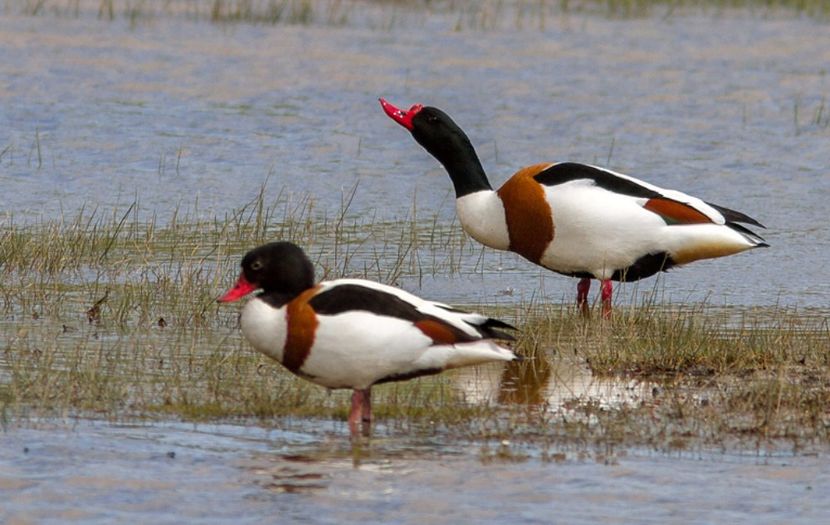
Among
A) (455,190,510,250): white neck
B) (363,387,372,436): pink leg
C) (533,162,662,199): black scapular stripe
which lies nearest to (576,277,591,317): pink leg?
(455,190,510,250): white neck

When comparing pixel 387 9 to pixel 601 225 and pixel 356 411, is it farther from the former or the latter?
pixel 356 411

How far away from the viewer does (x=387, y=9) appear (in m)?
24.9

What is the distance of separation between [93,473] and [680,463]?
7.28 ft

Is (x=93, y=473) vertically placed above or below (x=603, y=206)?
below

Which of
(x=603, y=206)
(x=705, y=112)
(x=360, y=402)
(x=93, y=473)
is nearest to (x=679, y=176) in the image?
(x=705, y=112)

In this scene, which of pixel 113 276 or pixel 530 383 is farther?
pixel 113 276

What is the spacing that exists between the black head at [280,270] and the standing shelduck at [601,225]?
2.87 meters

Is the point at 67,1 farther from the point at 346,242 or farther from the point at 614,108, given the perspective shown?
the point at 346,242

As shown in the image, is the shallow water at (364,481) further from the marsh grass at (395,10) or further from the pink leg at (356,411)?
the marsh grass at (395,10)

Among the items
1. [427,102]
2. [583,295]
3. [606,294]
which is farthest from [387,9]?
[606,294]

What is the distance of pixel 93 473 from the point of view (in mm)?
6098

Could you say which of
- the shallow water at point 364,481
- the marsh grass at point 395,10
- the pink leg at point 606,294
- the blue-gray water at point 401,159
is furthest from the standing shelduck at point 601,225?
the marsh grass at point 395,10

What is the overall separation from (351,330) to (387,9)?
18.8m

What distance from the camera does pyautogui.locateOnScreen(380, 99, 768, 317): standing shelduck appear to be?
372 inches
